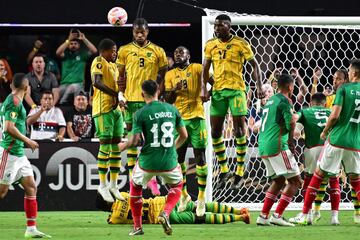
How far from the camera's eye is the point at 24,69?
2097cm

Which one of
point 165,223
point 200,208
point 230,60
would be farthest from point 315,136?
point 165,223

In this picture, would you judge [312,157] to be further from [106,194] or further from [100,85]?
[100,85]

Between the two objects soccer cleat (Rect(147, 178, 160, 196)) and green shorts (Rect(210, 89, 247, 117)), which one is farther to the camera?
soccer cleat (Rect(147, 178, 160, 196))

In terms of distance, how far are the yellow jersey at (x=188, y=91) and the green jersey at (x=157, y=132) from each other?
304 centimetres

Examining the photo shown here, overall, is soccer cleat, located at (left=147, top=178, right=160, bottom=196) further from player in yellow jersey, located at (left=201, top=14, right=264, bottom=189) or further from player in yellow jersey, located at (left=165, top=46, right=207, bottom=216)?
player in yellow jersey, located at (left=201, top=14, right=264, bottom=189)

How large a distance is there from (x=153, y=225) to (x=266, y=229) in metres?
1.60

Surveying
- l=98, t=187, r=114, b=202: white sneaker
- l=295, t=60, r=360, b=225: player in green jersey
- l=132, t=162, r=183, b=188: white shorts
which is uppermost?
l=295, t=60, r=360, b=225: player in green jersey

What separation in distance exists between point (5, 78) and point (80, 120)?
2.16m

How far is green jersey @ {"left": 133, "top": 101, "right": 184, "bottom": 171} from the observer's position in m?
12.6

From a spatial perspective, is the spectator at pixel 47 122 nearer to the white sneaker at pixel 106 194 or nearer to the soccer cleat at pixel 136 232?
the white sneaker at pixel 106 194

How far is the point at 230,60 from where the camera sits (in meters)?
15.2

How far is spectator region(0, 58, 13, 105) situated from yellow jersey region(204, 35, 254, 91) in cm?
589

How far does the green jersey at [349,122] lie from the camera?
13922mm

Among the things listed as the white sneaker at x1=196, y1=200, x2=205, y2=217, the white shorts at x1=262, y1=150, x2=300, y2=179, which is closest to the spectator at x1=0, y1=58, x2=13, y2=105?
the white sneaker at x1=196, y1=200, x2=205, y2=217
